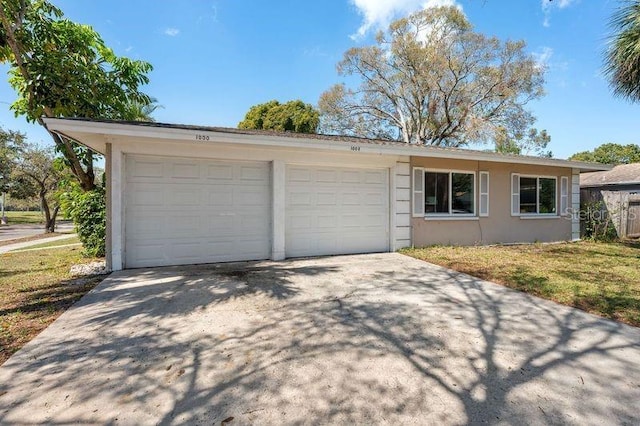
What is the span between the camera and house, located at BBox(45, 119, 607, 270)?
627cm

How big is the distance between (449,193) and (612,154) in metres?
48.0

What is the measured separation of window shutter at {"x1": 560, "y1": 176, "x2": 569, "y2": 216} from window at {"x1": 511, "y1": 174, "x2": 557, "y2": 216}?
0.81 ft

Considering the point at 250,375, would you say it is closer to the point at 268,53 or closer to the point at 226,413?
the point at 226,413

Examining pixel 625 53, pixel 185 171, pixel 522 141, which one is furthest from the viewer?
pixel 522 141

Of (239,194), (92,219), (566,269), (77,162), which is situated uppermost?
(77,162)

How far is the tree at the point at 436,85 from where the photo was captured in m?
19.9

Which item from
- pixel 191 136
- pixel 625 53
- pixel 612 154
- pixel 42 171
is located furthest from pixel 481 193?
pixel 612 154

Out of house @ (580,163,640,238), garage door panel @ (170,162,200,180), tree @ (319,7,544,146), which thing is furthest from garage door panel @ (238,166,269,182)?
tree @ (319,7,544,146)

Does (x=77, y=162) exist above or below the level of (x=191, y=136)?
below

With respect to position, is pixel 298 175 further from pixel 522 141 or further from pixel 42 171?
pixel 522 141

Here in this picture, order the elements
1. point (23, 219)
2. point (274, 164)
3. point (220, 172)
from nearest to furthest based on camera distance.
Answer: point (220, 172)
point (274, 164)
point (23, 219)

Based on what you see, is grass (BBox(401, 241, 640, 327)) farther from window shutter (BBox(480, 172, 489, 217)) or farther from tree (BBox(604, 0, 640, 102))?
tree (BBox(604, 0, 640, 102))

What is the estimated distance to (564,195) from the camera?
10797 millimetres

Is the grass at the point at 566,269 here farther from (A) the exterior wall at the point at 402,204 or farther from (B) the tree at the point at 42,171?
(B) the tree at the point at 42,171
